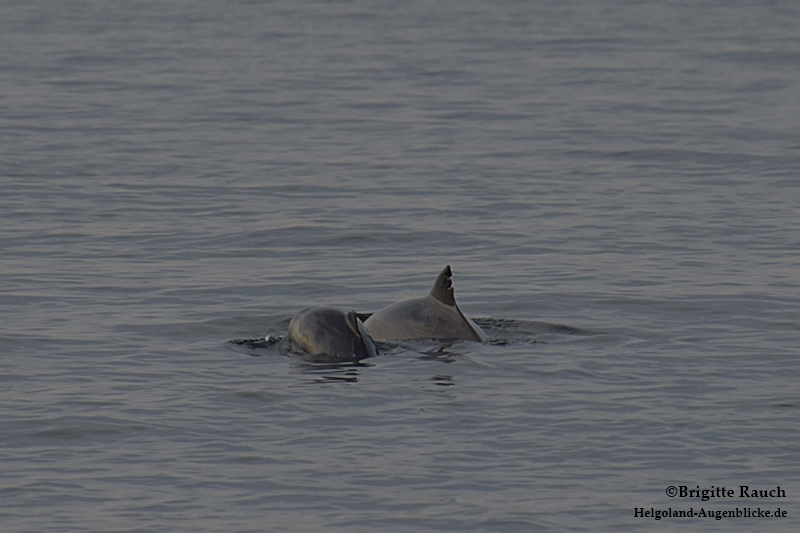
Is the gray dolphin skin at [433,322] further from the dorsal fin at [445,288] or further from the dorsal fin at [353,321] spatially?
the dorsal fin at [353,321]

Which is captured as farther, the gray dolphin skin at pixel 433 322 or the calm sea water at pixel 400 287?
the gray dolphin skin at pixel 433 322

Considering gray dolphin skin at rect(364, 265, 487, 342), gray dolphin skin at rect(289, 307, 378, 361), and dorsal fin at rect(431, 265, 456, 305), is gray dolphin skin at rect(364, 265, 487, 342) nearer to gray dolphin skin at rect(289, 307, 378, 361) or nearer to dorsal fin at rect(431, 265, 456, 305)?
dorsal fin at rect(431, 265, 456, 305)

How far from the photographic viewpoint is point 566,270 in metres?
17.5

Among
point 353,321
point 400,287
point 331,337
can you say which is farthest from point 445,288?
point 400,287

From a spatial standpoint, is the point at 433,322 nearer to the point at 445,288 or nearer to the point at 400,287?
the point at 445,288

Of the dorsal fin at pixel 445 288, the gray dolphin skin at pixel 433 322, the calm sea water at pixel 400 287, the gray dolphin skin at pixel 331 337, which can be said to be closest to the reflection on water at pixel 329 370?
the calm sea water at pixel 400 287

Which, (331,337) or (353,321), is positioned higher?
(353,321)

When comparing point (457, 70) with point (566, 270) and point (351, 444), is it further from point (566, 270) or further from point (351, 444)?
point (351, 444)

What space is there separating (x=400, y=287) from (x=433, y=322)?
2.64 m

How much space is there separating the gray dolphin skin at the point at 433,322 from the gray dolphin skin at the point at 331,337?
0.47m

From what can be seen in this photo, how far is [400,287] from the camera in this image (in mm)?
16781

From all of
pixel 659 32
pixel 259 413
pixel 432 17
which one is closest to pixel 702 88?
pixel 659 32

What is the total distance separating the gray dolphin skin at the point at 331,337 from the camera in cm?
1342

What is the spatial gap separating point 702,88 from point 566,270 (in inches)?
709
